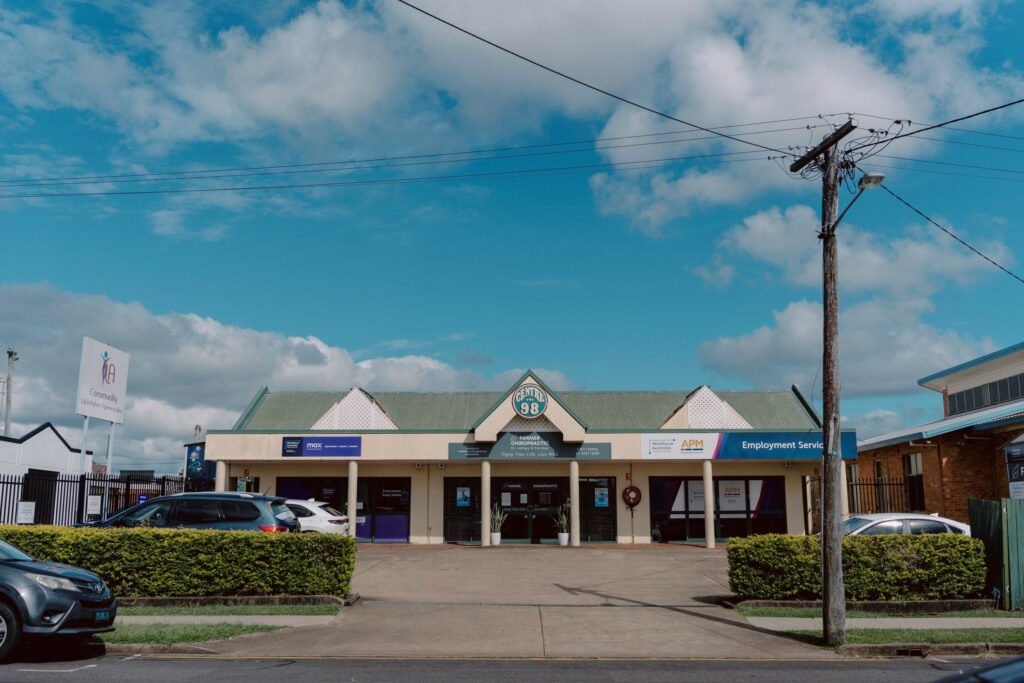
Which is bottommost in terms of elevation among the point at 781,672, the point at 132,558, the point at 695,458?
the point at 781,672

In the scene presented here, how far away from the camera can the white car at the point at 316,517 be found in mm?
21514

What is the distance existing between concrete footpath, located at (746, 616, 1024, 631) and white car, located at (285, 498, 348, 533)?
36.6 feet

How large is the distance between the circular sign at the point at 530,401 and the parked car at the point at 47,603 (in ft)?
57.1

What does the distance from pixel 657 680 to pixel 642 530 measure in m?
19.5

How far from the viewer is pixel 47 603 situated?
10.1 m

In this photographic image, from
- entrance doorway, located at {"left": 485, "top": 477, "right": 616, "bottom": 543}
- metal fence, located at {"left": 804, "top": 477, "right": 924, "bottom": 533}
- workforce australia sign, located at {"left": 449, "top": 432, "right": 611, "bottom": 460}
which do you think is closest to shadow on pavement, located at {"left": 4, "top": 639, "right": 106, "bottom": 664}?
workforce australia sign, located at {"left": 449, "top": 432, "right": 611, "bottom": 460}

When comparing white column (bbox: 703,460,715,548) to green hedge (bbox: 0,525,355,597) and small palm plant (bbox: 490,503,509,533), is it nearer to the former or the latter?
small palm plant (bbox: 490,503,509,533)

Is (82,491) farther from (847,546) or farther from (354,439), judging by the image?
(847,546)

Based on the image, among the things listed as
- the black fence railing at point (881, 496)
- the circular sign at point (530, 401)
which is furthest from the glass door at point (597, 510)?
the black fence railing at point (881, 496)

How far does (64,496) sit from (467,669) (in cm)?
2400

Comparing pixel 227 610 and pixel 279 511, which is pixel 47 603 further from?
pixel 279 511

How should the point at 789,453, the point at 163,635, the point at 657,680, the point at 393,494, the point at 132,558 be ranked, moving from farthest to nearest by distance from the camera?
the point at 393,494 < the point at 789,453 < the point at 132,558 < the point at 163,635 < the point at 657,680

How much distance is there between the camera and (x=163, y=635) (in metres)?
11.6

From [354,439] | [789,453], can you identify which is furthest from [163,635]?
[789,453]
